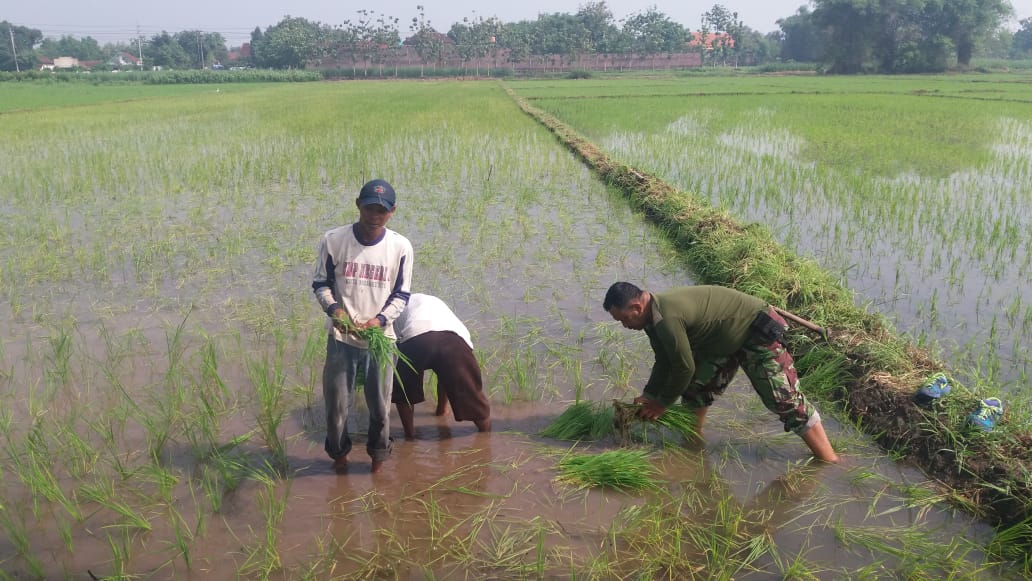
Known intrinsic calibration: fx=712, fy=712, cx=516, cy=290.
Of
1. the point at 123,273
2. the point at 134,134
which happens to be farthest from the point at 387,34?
the point at 123,273

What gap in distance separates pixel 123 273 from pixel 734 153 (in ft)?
A: 26.7

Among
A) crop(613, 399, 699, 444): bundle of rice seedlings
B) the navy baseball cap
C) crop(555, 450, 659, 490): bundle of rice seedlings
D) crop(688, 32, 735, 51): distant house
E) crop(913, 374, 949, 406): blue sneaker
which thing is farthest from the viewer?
crop(688, 32, 735, 51): distant house

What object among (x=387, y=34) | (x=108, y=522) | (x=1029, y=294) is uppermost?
(x=387, y=34)

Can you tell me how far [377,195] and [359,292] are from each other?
372 millimetres

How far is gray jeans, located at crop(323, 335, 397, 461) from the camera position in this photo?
2562 mm

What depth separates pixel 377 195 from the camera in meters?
2.41

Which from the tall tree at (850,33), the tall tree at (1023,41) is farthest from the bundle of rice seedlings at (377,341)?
the tall tree at (1023,41)

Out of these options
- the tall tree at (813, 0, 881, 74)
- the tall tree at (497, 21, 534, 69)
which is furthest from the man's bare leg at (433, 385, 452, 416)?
the tall tree at (497, 21, 534, 69)

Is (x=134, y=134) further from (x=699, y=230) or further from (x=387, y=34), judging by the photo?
(x=387, y=34)

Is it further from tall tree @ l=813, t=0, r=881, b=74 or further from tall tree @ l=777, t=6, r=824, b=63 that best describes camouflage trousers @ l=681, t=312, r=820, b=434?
tall tree @ l=777, t=6, r=824, b=63

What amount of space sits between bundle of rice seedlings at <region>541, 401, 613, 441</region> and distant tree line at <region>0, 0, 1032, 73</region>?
49.2 meters

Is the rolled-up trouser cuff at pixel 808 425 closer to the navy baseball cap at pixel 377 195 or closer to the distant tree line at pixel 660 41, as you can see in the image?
the navy baseball cap at pixel 377 195

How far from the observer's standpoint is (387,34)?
209ft

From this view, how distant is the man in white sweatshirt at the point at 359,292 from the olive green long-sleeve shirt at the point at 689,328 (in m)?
0.94
